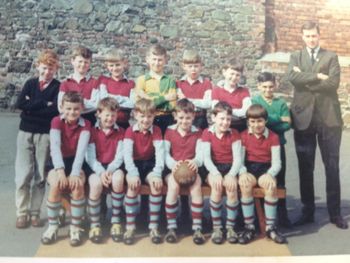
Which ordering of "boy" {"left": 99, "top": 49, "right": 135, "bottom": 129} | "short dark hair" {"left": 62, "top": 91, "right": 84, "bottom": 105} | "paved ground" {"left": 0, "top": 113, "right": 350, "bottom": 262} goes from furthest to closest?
"boy" {"left": 99, "top": 49, "right": 135, "bottom": 129} → "short dark hair" {"left": 62, "top": 91, "right": 84, "bottom": 105} → "paved ground" {"left": 0, "top": 113, "right": 350, "bottom": 262}

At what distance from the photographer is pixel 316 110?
2.02 m

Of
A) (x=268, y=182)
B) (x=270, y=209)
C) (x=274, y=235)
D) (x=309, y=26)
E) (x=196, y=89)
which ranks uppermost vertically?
(x=309, y=26)

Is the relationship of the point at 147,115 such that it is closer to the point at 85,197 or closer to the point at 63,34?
the point at 85,197

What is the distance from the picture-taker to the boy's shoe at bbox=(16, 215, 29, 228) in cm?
193

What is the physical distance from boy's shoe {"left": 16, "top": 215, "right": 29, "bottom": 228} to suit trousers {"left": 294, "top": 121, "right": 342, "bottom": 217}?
Answer: 122 centimetres

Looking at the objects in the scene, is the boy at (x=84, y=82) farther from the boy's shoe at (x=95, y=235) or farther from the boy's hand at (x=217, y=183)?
the boy's hand at (x=217, y=183)

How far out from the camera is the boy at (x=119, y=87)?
2.01 metres

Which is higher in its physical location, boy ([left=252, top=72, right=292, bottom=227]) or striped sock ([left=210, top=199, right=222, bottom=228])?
boy ([left=252, top=72, right=292, bottom=227])

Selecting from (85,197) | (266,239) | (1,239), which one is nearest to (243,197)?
(266,239)

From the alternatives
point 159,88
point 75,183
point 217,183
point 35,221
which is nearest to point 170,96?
point 159,88

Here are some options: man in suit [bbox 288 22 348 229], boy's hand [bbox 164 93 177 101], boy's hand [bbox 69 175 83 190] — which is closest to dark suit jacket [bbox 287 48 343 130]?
man in suit [bbox 288 22 348 229]

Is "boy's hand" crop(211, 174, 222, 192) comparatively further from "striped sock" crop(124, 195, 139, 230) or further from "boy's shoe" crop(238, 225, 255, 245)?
"striped sock" crop(124, 195, 139, 230)

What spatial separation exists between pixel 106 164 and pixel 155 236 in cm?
36

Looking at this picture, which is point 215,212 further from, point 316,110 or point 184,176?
point 316,110
